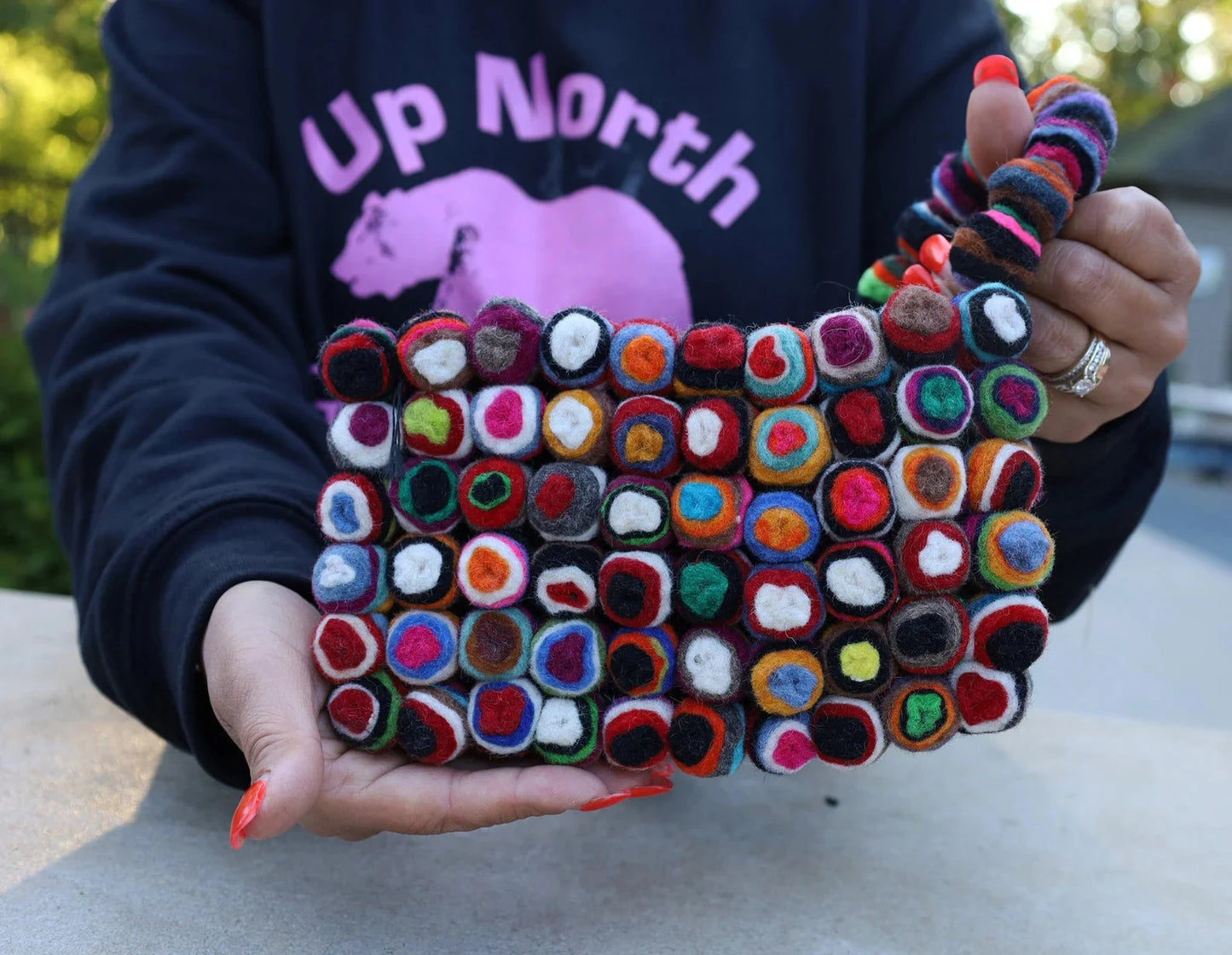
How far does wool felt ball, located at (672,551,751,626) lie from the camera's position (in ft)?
2.17

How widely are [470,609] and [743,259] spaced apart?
0.54 m

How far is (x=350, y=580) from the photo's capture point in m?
0.67

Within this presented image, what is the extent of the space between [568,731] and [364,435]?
0.77 feet

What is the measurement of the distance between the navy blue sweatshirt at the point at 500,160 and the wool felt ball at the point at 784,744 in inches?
16.7

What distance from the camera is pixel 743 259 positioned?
1069 millimetres

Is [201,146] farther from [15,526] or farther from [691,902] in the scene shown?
[15,526]

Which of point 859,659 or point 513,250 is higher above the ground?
point 513,250

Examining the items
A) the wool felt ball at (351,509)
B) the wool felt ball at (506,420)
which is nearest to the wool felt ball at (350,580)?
the wool felt ball at (351,509)

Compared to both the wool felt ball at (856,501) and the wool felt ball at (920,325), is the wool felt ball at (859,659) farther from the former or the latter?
the wool felt ball at (920,325)

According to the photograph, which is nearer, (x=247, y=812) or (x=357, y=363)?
(x=247, y=812)

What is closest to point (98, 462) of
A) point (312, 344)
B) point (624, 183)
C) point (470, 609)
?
point (312, 344)

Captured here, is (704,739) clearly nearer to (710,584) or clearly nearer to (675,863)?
(710,584)

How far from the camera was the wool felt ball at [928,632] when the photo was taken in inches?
25.1

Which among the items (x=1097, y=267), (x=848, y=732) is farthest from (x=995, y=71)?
(x=848, y=732)
